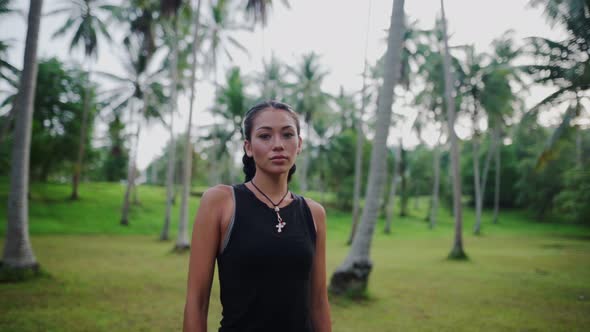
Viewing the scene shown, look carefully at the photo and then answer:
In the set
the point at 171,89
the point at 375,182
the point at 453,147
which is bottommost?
the point at 375,182

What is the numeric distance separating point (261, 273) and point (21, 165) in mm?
8196

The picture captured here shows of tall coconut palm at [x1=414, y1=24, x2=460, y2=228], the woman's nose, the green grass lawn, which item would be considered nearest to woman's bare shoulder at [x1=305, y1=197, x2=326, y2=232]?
the woman's nose

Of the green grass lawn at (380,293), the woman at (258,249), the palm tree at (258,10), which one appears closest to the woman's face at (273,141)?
the woman at (258,249)

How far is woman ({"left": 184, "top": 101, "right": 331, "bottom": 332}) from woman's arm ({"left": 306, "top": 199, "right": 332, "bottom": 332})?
0.37 ft

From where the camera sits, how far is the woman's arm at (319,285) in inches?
74.1

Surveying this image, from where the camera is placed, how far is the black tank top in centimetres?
158

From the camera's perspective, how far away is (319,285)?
6.26 feet

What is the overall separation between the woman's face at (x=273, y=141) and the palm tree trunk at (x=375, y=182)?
607 cm

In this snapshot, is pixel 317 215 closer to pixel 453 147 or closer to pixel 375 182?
pixel 375 182

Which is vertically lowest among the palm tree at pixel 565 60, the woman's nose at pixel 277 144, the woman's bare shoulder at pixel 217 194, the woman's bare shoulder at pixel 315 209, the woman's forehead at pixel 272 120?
the woman's bare shoulder at pixel 315 209

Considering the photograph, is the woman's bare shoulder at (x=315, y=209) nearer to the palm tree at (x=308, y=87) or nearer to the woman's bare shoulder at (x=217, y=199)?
the woman's bare shoulder at (x=217, y=199)

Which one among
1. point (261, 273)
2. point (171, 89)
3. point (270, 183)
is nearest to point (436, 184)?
point (171, 89)

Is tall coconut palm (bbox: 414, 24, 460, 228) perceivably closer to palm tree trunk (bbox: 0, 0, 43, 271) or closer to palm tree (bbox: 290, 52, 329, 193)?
palm tree (bbox: 290, 52, 329, 193)

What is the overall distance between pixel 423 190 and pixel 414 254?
41.7 m
